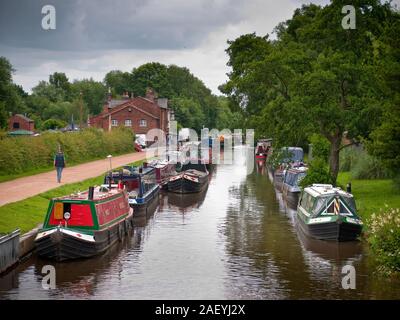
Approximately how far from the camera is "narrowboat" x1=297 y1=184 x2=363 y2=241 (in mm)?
29344

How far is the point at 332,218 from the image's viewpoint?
2970 cm

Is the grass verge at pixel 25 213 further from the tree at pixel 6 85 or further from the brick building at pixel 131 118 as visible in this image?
the brick building at pixel 131 118

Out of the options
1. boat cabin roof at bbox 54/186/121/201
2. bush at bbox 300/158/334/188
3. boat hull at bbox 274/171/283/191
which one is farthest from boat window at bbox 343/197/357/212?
boat hull at bbox 274/171/283/191

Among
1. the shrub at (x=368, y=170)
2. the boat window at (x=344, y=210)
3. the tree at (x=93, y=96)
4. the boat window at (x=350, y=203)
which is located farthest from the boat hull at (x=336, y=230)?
the tree at (x=93, y=96)

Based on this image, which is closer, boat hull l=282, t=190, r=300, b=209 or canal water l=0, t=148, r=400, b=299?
canal water l=0, t=148, r=400, b=299

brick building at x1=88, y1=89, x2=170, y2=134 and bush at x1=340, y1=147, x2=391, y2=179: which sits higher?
brick building at x1=88, y1=89, x2=170, y2=134

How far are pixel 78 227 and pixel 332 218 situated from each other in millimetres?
10494

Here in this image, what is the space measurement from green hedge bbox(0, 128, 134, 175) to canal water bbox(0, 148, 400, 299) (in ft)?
38.7

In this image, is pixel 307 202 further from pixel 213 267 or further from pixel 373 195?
pixel 213 267

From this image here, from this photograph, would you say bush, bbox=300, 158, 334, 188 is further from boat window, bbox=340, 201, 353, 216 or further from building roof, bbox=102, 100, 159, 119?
building roof, bbox=102, 100, 159, 119

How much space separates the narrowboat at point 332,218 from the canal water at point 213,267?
0.44 m

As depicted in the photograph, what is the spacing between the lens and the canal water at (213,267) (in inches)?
857

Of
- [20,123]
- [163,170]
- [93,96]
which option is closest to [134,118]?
[20,123]
